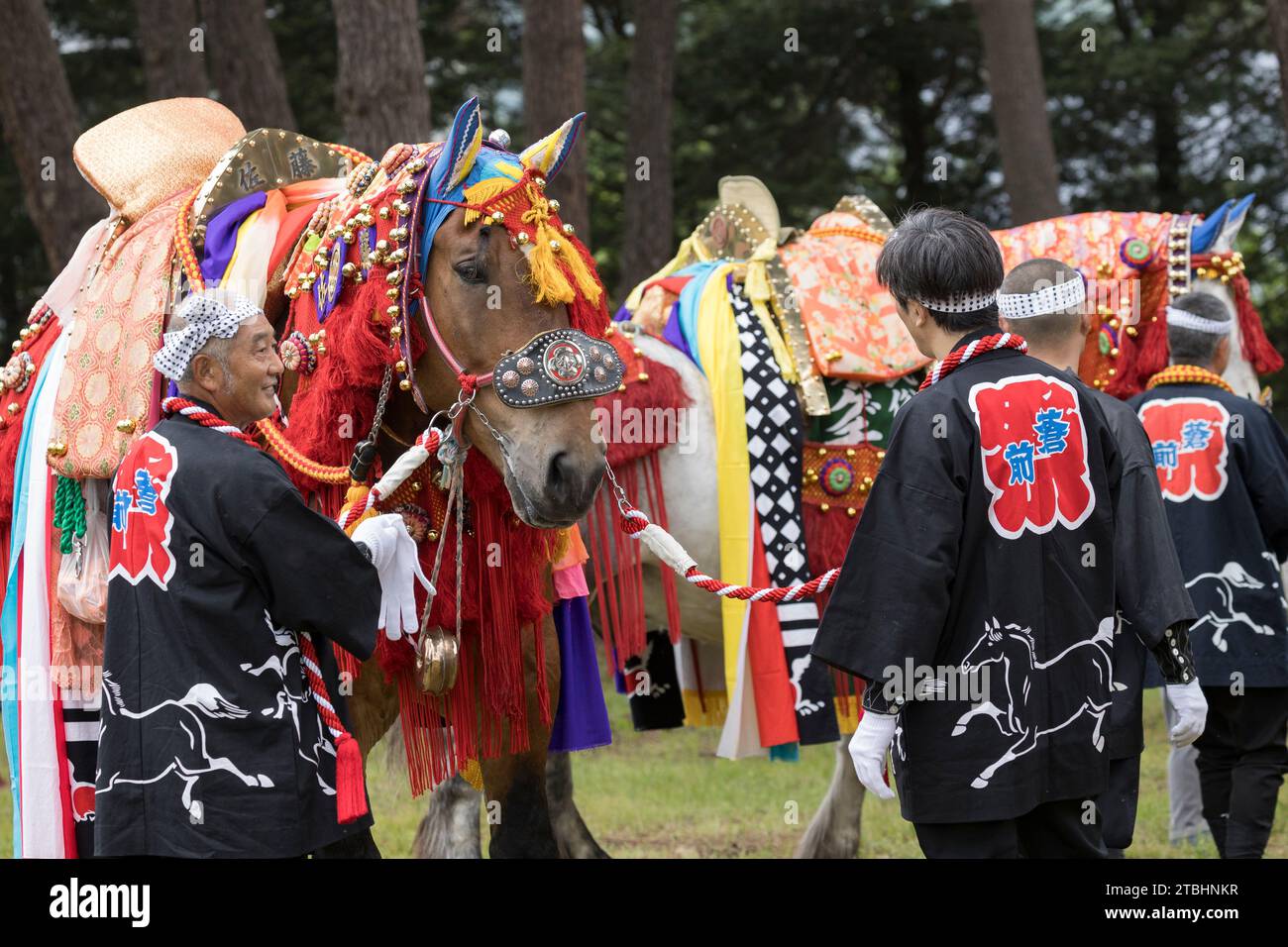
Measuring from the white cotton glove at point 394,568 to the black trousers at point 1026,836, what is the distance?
3.86 ft

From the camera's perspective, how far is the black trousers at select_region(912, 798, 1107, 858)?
2.89 meters

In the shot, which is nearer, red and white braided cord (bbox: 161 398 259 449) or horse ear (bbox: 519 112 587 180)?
red and white braided cord (bbox: 161 398 259 449)

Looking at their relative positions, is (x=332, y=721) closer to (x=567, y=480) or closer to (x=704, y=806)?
(x=567, y=480)

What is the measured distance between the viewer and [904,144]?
14742 millimetres

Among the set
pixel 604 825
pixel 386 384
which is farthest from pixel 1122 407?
pixel 604 825

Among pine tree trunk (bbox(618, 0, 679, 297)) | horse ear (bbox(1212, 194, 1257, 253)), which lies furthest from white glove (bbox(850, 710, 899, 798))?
pine tree trunk (bbox(618, 0, 679, 297))

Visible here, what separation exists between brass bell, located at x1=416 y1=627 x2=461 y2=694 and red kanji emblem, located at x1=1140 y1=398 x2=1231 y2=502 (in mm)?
2456

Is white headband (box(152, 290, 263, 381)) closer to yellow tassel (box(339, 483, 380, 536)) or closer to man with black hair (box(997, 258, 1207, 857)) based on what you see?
yellow tassel (box(339, 483, 380, 536))

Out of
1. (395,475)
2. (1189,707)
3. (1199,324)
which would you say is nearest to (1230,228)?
(1199,324)

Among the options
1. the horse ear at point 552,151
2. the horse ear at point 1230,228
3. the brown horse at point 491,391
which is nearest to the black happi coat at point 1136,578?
the brown horse at point 491,391

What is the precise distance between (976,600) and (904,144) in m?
12.5

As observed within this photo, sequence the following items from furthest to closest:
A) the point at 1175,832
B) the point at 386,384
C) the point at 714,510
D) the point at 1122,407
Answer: the point at 1175,832 → the point at 714,510 → the point at 1122,407 → the point at 386,384

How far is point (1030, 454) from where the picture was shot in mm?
2881
